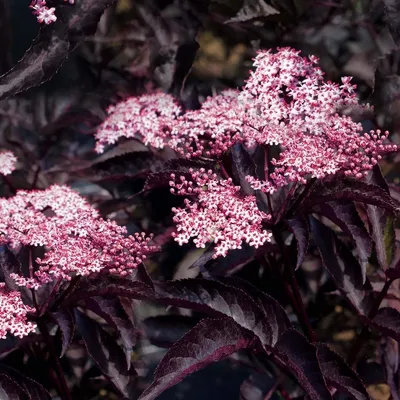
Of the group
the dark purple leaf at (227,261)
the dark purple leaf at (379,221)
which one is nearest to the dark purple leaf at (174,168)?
the dark purple leaf at (227,261)

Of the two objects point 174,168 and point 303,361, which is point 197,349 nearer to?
point 303,361

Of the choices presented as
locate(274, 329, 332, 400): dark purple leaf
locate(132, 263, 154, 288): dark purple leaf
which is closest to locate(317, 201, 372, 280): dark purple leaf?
locate(274, 329, 332, 400): dark purple leaf

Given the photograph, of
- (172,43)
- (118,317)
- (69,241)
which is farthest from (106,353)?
(172,43)

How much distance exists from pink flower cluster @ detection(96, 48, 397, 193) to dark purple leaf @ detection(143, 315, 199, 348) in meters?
0.24

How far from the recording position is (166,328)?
87 cm

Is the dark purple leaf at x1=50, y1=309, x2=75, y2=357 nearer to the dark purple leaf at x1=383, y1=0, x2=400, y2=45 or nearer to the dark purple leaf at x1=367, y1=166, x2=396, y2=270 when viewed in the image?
the dark purple leaf at x1=367, y1=166, x2=396, y2=270

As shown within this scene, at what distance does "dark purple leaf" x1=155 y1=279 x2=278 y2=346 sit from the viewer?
0.74 m

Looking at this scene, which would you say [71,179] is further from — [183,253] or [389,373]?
[389,373]

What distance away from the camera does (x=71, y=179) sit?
46.1 inches

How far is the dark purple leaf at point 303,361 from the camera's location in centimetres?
68

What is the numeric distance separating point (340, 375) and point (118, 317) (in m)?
0.28

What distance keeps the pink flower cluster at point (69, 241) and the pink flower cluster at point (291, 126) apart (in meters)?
0.14

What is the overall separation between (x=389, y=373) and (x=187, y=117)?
47 centimetres

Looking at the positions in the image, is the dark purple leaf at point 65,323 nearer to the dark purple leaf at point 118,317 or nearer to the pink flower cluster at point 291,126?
the dark purple leaf at point 118,317
